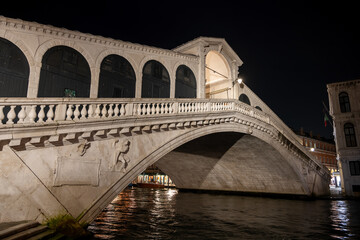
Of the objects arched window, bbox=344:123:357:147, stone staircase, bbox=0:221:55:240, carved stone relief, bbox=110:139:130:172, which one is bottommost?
stone staircase, bbox=0:221:55:240

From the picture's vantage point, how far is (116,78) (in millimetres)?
14102

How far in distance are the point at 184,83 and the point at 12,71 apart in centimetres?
1030

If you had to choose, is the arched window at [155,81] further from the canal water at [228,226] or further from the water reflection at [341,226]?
the water reflection at [341,226]

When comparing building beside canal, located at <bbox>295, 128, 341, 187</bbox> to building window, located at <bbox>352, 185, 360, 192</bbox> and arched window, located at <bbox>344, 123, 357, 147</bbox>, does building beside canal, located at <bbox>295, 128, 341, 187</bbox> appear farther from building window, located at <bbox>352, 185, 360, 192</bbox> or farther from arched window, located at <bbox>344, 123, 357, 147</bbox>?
building window, located at <bbox>352, 185, 360, 192</bbox>

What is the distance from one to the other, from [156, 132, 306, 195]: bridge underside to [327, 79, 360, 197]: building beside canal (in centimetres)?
608

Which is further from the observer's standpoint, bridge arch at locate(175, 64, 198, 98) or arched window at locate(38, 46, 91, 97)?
bridge arch at locate(175, 64, 198, 98)

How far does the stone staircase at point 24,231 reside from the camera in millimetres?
5737

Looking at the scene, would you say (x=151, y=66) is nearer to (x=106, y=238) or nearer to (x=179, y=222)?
(x=179, y=222)

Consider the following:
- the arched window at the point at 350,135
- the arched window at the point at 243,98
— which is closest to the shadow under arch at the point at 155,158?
the arched window at the point at 243,98

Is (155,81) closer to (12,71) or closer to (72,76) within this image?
(72,76)

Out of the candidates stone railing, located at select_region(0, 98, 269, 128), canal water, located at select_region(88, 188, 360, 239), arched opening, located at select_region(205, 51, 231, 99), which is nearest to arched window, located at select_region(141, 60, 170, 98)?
stone railing, located at select_region(0, 98, 269, 128)

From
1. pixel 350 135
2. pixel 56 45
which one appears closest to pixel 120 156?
pixel 56 45

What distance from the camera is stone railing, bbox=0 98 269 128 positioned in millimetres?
7344

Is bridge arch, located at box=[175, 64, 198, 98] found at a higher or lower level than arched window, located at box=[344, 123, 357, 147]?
higher
